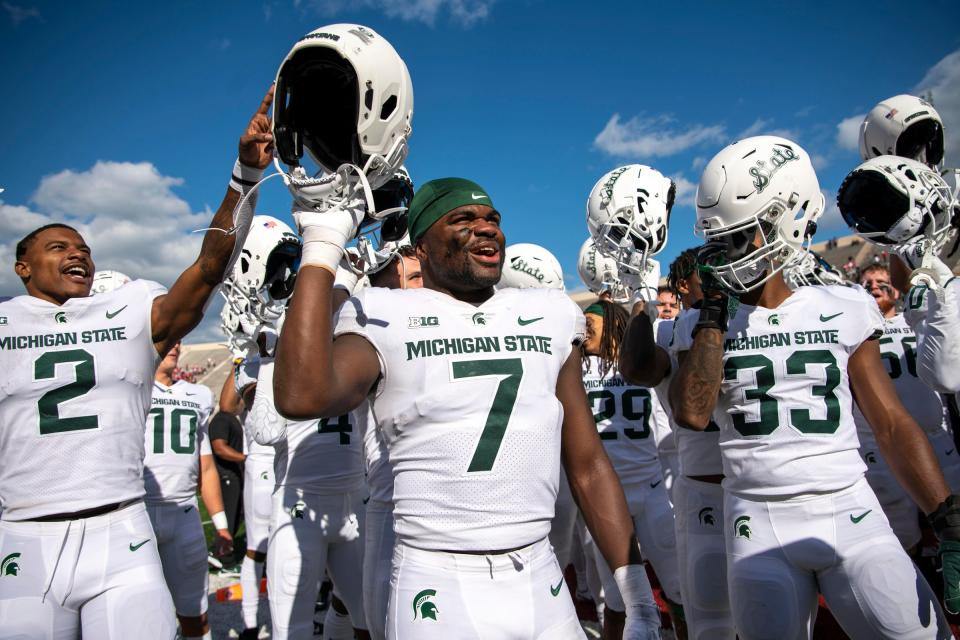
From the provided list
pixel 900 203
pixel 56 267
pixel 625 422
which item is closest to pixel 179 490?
pixel 56 267

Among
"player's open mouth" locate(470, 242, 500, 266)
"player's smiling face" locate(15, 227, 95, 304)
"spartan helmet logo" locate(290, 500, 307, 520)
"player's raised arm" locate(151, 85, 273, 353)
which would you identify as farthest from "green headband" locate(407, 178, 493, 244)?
"spartan helmet logo" locate(290, 500, 307, 520)

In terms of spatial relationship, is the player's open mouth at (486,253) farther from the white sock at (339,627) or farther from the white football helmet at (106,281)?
the white football helmet at (106,281)

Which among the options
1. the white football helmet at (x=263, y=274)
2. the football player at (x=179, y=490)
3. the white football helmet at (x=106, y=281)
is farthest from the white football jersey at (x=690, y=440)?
the white football helmet at (x=106, y=281)

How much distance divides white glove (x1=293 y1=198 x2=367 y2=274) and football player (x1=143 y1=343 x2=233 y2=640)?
287 cm

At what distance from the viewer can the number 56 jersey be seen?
2.08 m

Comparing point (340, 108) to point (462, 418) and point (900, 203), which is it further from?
point (900, 203)

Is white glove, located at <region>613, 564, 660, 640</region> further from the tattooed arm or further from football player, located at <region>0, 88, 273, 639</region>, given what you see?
football player, located at <region>0, 88, 273, 639</region>

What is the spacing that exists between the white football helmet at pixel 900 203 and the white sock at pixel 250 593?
508 centimetres

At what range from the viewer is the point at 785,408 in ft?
9.51

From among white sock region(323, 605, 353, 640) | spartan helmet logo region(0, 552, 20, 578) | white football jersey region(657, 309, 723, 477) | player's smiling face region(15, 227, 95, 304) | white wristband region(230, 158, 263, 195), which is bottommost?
white sock region(323, 605, 353, 640)

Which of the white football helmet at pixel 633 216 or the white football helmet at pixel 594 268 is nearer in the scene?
the white football helmet at pixel 633 216

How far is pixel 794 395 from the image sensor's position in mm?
2902

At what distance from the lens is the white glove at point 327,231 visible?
6.44ft

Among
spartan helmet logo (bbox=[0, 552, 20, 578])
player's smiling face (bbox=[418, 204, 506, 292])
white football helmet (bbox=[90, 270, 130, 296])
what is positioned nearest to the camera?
player's smiling face (bbox=[418, 204, 506, 292])
